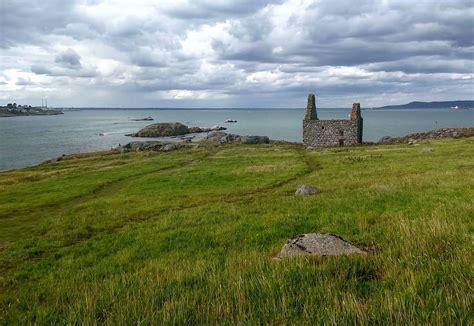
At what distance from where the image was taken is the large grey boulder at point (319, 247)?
8.93 m

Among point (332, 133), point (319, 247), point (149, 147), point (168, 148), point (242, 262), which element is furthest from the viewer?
point (149, 147)

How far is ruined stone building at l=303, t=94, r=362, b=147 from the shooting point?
70875mm

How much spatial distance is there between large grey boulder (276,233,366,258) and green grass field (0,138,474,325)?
25.9 inches

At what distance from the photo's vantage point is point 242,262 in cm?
897

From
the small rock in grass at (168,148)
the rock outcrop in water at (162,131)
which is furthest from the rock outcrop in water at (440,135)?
the rock outcrop in water at (162,131)

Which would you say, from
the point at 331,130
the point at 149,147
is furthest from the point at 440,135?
the point at 149,147

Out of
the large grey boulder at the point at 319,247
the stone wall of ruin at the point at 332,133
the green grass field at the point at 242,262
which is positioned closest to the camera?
the green grass field at the point at 242,262

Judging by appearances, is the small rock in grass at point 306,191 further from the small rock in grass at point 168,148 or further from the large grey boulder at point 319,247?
the small rock in grass at point 168,148

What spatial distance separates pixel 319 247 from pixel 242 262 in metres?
1.88

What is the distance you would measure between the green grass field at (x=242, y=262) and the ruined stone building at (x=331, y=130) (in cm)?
4517

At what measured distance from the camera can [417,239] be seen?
9.05 m

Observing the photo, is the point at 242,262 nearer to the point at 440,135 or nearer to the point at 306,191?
the point at 306,191

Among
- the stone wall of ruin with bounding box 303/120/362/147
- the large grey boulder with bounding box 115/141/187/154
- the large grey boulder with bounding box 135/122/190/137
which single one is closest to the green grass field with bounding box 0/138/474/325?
the stone wall of ruin with bounding box 303/120/362/147

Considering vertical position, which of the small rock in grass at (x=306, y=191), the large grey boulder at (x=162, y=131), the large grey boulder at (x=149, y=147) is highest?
the large grey boulder at (x=162, y=131)
